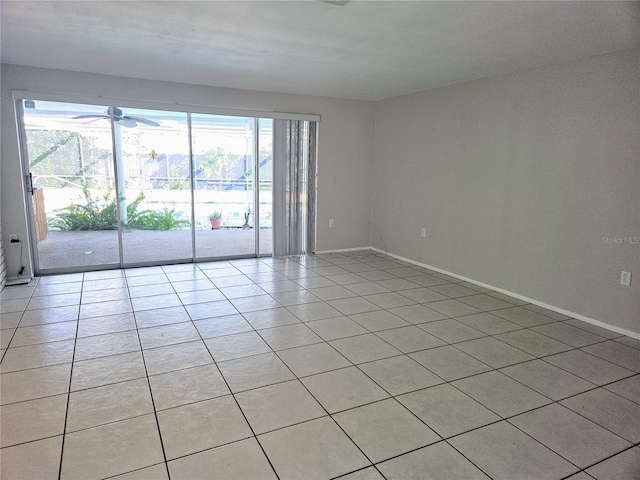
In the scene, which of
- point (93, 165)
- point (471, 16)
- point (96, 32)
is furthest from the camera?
point (93, 165)

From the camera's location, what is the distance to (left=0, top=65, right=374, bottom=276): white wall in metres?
4.11

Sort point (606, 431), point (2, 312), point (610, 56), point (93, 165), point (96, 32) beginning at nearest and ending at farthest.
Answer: point (606, 431), point (96, 32), point (610, 56), point (2, 312), point (93, 165)

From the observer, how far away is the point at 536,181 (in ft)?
12.2

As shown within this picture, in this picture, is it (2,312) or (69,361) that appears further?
(2,312)

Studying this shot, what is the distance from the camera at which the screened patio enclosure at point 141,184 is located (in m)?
4.82

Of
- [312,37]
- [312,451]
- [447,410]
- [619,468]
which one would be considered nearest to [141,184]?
[312,37]

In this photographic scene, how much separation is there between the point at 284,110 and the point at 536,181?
3248 millimetres

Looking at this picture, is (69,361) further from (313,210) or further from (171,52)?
(313,210)

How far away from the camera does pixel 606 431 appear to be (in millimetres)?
1979

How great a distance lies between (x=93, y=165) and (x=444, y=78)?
472 centimetres

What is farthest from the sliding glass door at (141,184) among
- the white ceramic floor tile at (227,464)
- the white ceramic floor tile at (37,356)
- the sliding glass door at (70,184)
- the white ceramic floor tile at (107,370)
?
the white ceramic floor tile at (227,464)

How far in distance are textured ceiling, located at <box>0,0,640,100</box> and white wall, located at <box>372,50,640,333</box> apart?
0.29 meters

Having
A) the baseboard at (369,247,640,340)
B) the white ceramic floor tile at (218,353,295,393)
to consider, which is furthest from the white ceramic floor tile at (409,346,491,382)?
the baseboard at (369,247,640,340)

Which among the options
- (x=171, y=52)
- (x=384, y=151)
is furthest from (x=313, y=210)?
(x=171, y=52)
